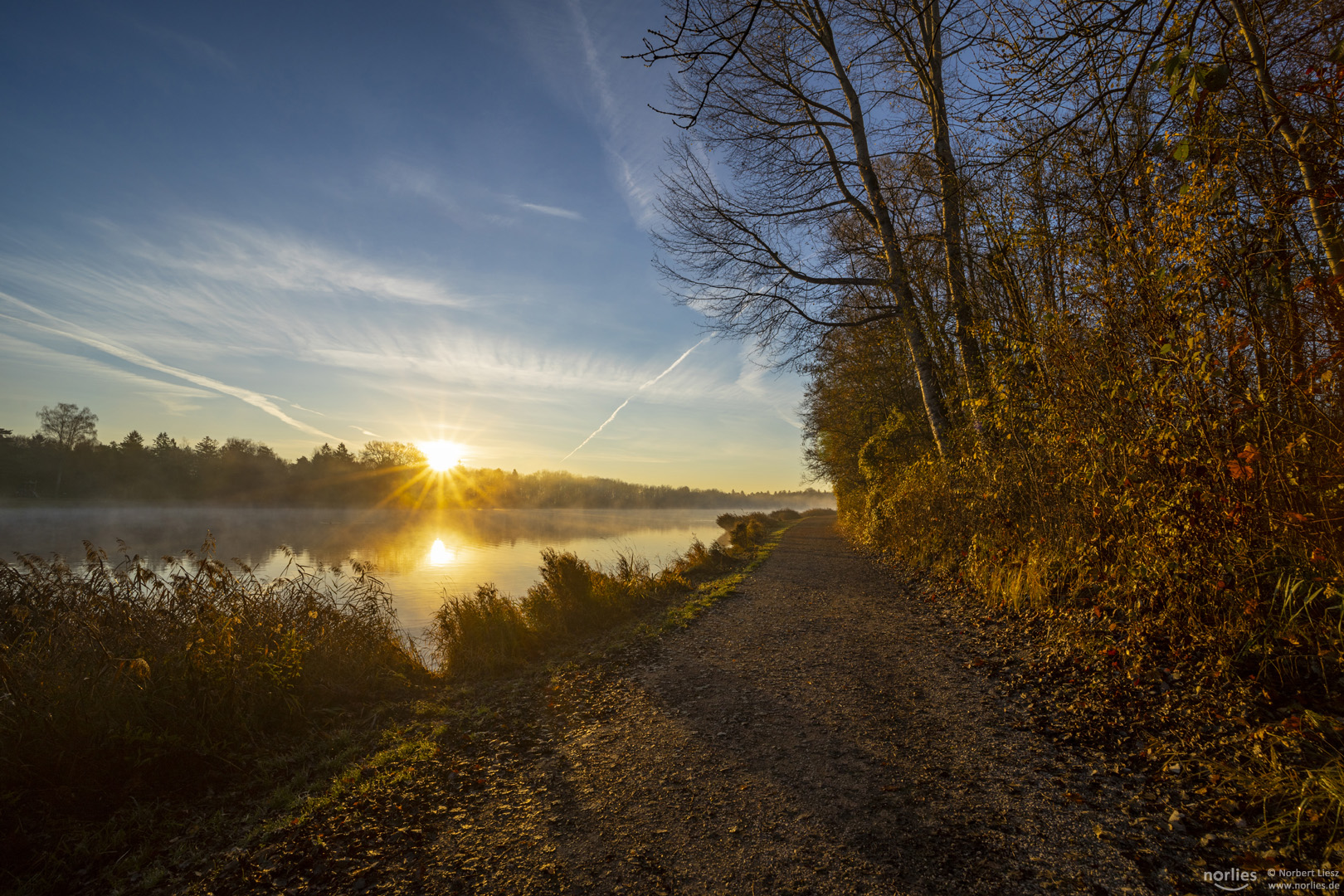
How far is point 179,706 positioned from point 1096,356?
7.20 metres

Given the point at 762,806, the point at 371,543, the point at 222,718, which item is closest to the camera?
the point at 762,806

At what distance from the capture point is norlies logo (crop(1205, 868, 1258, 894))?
6.18 feet

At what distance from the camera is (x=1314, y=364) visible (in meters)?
2.73

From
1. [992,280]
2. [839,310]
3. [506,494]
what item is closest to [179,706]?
[992,280]

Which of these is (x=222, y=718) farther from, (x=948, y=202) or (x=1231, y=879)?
(x=948, y=202)

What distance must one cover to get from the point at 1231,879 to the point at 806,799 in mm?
1591

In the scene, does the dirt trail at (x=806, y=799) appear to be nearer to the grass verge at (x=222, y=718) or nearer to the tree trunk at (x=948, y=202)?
the grass verge at (x=222, y=718)

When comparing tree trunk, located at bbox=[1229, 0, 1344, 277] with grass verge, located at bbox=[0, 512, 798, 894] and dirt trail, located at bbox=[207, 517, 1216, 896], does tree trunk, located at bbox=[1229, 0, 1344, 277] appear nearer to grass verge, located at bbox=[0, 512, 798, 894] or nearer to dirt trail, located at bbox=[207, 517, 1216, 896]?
dirt trail, located at bbox=[207, 517, 1216, 896]

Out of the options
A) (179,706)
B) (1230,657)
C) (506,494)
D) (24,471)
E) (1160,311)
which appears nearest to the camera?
(1230,657)

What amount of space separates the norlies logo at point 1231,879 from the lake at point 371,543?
739cm

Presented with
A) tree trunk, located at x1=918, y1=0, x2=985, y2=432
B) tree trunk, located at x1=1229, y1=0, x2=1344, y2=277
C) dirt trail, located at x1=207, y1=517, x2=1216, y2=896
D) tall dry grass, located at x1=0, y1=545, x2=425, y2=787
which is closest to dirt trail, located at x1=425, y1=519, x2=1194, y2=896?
dirt trail, located at x1=207, y1=517, x2=1216, y2=896

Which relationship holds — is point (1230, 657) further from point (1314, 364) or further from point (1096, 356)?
point (1096, 356)

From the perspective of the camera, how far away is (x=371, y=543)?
23391 millimetres

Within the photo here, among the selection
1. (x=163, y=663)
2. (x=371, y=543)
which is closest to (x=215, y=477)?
(x=371, y=543)
